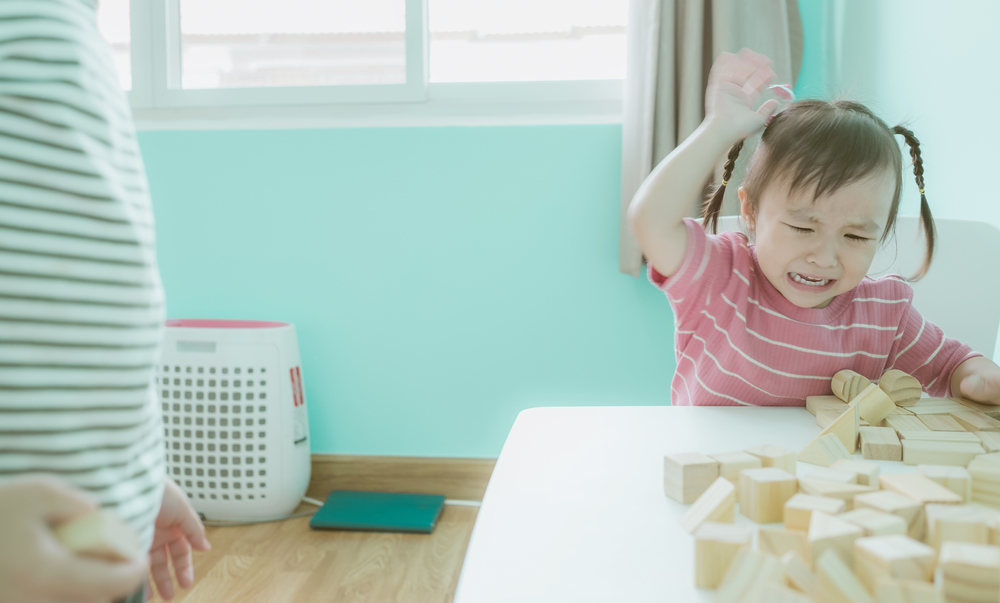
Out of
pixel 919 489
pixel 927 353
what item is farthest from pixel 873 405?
pixel 927 353

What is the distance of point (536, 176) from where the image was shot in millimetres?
1793

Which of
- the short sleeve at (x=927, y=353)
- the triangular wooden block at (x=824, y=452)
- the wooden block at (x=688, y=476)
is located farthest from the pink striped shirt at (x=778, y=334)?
the wooden block at (x=688, y=476)

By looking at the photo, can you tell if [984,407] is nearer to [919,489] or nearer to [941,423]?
[941,423]

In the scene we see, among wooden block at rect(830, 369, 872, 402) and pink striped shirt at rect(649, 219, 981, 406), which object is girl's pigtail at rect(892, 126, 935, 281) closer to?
pink striped shirt at rect(649, 219, 981, 406)

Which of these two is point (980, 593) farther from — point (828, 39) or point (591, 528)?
point (828, 39)

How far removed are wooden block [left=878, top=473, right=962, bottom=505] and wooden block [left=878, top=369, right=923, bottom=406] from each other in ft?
0.92

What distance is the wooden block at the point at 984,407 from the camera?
68 cm

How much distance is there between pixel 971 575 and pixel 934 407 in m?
0.44

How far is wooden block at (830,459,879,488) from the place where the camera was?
44cm

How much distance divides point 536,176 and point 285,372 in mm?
813

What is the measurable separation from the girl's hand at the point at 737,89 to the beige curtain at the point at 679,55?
2.84 ft

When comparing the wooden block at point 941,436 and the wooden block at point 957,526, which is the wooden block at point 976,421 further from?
the wooden block at point 957,526

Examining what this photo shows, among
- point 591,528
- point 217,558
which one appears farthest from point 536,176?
point 591,528

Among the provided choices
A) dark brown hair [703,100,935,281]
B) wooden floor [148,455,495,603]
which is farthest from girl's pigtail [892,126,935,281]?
wooden floor [148,455,495,603]
